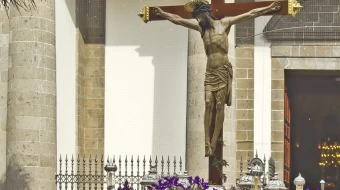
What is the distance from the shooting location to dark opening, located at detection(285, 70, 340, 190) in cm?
2416

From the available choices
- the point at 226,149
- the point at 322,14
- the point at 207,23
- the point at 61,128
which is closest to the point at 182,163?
the point at 226,149

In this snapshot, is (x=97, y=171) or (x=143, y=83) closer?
(x=97, y=171)

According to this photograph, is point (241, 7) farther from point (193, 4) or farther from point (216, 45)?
point (216, 45)

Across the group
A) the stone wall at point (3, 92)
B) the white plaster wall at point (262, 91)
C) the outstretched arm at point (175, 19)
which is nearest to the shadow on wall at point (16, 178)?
the stone wall at point (3, 92)

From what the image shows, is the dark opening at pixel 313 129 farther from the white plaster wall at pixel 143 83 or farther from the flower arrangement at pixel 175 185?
the flower arrangement at pixel 175 185

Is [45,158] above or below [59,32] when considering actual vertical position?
below

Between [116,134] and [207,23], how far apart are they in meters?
8.11

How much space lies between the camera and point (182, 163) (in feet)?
63.5

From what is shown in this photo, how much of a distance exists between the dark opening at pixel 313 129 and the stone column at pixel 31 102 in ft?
24.9

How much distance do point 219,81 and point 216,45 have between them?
46cm

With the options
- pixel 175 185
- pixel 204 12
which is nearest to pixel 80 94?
pixel 204 12

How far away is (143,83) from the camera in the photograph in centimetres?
2027

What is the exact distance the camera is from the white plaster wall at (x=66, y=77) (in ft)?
64.3

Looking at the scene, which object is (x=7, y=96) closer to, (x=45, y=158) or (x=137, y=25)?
(x=45, y=158)
